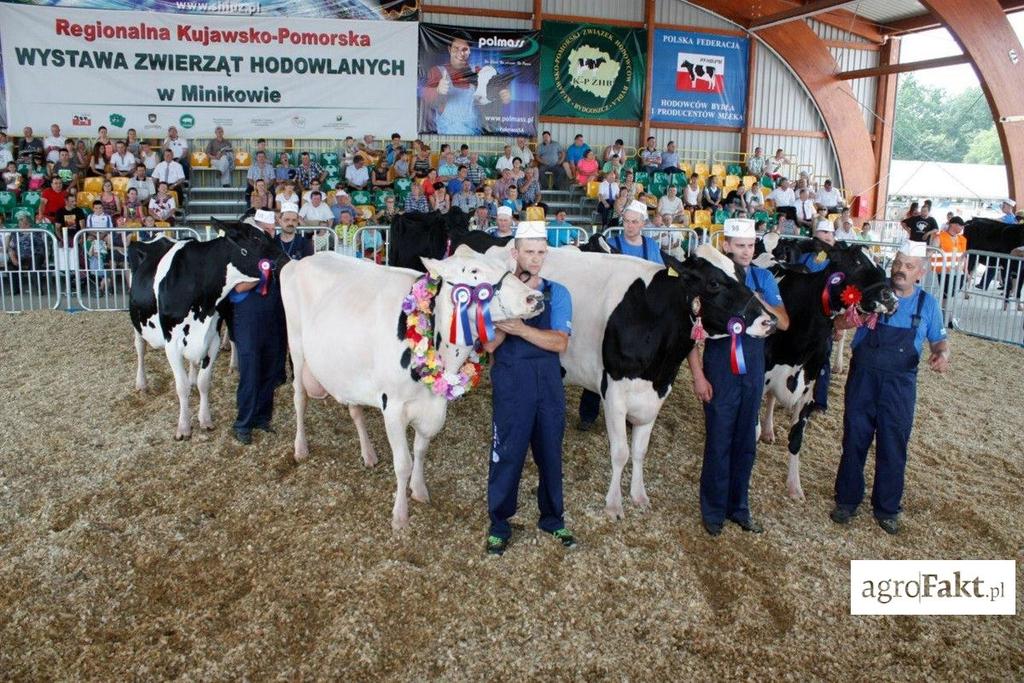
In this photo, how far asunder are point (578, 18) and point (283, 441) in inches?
677

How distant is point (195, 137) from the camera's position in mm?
18344

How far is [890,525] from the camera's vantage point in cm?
533

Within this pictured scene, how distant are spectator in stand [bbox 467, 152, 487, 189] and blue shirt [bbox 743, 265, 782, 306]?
13.5m

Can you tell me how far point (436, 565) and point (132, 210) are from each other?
12.6 m

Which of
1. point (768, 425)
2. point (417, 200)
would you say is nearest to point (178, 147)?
point (417, 200)

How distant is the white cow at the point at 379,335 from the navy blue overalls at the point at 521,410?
0.27 metres

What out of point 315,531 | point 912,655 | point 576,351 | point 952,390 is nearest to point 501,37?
point 952,390

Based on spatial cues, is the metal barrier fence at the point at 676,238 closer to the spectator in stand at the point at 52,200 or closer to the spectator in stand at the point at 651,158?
the spectator in stand at the point at 651,158

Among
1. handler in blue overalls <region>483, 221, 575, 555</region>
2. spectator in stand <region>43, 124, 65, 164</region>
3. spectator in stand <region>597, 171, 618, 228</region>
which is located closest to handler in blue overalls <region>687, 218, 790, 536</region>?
handler in blue overalls <region>483, 221, 575, 555</region>

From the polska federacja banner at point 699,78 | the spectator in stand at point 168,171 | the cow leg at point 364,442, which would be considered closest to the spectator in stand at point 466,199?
the spectator in stand at point 168,171

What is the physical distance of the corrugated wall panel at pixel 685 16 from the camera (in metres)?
21.5

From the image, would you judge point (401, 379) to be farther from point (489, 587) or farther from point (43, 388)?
point (43, 388)

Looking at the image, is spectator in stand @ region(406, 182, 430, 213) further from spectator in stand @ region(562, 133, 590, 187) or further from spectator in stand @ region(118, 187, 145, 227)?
spectator in stand @ region(562, 133, 590, 187)

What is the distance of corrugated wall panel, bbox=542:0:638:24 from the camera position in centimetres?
2080
